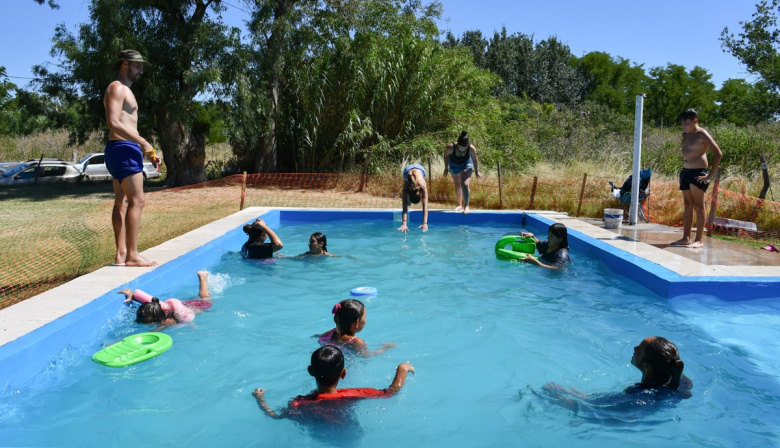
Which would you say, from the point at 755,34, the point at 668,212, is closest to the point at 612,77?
the point at 755,34

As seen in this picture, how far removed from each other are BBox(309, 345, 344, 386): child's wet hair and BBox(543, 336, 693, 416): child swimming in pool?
152cm

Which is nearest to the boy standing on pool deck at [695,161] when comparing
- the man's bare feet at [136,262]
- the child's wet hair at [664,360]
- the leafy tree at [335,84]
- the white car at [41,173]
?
the child's wet hair at [664,360]

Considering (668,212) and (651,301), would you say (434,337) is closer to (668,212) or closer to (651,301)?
(651,301)

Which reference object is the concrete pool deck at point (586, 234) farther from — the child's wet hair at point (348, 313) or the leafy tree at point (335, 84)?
the leafy tree at point (335, 84)

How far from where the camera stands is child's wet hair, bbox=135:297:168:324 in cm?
489

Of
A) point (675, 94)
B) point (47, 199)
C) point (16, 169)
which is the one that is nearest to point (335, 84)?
point (47, 199)

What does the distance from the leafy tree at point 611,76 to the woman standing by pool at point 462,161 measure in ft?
184

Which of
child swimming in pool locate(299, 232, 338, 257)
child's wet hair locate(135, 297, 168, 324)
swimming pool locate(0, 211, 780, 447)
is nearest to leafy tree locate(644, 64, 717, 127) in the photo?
child swimming in pool locate(299, 232, 338, 257)

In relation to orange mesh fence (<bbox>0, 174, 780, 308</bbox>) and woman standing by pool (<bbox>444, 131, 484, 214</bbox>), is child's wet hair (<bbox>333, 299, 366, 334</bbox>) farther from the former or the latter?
woman standing by pool (<bbox>444, 131, 484, 214</bbox>)

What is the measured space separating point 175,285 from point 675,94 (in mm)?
65113

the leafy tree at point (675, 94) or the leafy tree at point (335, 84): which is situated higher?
the leafy tree at point (675, 94)

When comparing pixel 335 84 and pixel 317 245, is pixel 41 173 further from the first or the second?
pixel 317 245

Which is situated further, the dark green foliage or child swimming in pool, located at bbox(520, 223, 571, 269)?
the dark green foliage

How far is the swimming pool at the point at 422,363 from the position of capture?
335 centimetres
